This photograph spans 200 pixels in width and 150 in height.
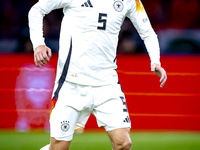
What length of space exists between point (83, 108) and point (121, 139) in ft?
1.07

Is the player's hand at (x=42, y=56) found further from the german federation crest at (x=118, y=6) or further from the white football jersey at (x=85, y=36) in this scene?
the german federation crest at (x=118, y=6)

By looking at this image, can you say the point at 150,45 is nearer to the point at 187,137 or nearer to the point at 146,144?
the point at 146,144

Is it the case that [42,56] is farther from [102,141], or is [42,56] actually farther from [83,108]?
[102,141]

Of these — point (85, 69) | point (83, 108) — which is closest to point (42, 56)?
point (85, 69)

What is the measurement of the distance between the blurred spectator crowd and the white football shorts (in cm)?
439

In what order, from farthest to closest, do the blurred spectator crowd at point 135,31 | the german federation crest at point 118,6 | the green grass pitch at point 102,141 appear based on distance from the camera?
the blurred spectator crowd at point 135,31 < the green grass pitch at point 102,141 < the german federation crest at point 118,6

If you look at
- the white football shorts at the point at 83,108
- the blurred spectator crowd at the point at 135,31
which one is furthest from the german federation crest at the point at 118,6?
the blurred spectator crowd at the point at 135,31

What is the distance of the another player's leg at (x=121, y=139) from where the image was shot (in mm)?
2414

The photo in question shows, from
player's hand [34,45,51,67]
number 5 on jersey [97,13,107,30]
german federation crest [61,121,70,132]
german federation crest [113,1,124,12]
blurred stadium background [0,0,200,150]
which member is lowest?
blurred stadium background [0,0,200,150]

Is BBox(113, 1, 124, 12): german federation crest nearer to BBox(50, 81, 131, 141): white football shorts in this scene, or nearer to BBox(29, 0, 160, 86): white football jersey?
BBox(29, 0, 160, 86): white football jersey

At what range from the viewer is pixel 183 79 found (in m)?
5.39

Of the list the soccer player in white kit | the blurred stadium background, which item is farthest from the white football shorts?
the blurred stadium background

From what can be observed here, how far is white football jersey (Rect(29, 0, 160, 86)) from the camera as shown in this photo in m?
2.43

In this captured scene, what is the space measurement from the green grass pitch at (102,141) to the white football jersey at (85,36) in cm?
218
